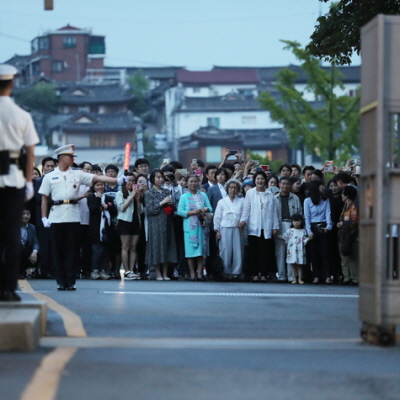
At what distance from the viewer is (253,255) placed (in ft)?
61.4

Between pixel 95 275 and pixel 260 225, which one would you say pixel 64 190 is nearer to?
Result: pixel 95 275

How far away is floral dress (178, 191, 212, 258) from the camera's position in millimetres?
18516

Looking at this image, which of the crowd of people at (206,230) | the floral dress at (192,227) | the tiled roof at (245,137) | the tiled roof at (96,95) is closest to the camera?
the crowd of people at (206,230)

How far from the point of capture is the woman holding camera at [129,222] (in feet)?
61.4

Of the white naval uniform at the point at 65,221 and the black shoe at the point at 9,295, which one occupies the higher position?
the white naval uniform at the point at 65,221

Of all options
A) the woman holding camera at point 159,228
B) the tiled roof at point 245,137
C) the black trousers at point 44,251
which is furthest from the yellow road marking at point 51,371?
the tiled roof at point 245,137

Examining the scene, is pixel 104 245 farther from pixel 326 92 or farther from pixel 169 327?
pixel 326 92

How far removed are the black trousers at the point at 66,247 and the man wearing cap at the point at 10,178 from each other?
5.53 meters

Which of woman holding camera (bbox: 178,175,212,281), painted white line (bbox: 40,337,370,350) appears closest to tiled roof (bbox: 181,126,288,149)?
woman holding camera (bbox: 178,175,212,281)

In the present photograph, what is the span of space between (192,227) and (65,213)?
16.4 feet

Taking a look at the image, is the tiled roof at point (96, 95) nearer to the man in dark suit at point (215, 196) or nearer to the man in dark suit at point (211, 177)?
the man in dark suit at point (211, 177)

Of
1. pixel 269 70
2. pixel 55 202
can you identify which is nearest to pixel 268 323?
pixel 55 202

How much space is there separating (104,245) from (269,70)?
11081 centimetres

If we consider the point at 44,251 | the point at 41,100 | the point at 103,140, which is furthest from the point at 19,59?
the point at 44,251
